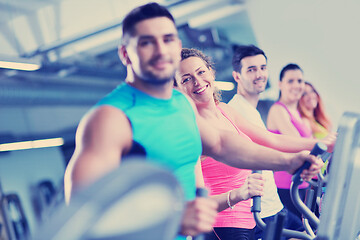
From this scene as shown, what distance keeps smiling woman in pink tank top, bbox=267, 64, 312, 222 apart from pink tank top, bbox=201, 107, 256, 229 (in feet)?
2.22

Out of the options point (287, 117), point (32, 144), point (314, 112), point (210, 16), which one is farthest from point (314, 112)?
point (32, 144)

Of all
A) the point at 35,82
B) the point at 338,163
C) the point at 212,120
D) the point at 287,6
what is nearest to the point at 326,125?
the point at 287,6

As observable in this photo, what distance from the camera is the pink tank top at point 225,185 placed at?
5.94ft

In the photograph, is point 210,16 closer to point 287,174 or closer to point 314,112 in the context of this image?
point 314,112

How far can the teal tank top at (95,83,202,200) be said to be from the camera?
3.57ft

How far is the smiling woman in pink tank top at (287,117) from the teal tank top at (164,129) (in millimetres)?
1416

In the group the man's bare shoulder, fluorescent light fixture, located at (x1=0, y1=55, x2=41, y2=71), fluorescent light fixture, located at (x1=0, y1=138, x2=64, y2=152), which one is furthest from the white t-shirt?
fluorescent light fixture, located at (x1=0, y1=138, x2=64, y2=152)

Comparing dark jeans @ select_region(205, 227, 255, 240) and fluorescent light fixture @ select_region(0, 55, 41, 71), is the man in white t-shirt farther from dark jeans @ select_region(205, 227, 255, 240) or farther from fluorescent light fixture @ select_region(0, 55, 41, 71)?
fluorescent light fixture @ select_region(0, 55, 41, 71)

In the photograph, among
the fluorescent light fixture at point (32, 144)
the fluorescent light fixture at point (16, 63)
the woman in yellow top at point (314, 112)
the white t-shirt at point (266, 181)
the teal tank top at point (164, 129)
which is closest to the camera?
the teal tank top at point (164, 129)

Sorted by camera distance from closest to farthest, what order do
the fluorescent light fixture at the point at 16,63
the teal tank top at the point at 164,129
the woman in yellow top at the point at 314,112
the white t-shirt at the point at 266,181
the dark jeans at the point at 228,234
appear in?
the teal tank top at the point at 164,129 < the dark jeans at the point at 228,234 < the white t-shirt at the point at 266,181 < the woman in yellow top at the point at 314,112 < the fluorescent light fixture at the point at 16,63

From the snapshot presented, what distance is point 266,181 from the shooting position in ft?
6.88

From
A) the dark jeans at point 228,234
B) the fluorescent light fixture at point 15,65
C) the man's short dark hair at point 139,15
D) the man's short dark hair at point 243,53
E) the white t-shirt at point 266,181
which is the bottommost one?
the dark jeans at point 228,234

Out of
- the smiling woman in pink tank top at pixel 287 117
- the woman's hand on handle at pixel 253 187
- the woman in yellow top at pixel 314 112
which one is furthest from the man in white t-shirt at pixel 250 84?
the woman in yellow top at pixel 314 112

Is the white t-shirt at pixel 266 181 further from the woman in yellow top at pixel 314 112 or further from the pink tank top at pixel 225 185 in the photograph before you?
the woman in yellow top at pixel 314 112
